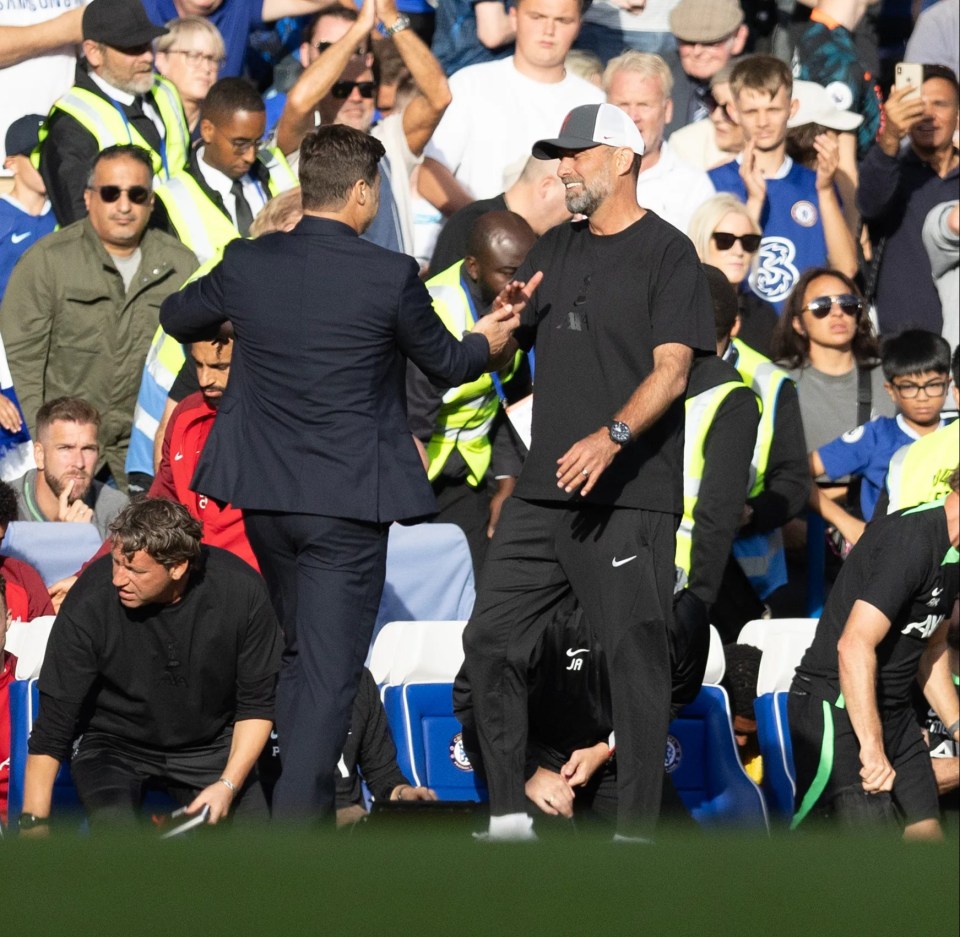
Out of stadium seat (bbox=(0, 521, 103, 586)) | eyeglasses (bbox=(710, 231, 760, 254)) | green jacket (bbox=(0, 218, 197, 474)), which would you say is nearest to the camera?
stadium seat (bbox=(0, 521, 103, 586))

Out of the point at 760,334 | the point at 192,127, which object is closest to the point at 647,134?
the point at 760,334

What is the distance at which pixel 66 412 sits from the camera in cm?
721

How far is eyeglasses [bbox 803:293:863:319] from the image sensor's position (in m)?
7.96

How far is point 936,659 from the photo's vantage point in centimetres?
605

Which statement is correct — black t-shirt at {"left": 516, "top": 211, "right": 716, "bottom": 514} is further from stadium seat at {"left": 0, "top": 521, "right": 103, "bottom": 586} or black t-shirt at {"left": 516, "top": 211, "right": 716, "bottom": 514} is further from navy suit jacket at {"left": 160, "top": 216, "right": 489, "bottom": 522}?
stadium seat at {"left": 0, "top": 521, "right": 103, "bottom": 586}

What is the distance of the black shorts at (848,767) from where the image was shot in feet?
18.9

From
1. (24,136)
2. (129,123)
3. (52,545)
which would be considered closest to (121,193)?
(129,123)

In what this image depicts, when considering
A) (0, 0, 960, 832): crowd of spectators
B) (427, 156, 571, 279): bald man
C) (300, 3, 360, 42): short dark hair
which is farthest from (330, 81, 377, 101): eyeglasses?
(427, 156, 571, 279): bald man

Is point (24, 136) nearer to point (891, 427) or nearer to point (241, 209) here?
point (241, 209)

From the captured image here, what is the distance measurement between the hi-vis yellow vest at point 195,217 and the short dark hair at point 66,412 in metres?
1.02

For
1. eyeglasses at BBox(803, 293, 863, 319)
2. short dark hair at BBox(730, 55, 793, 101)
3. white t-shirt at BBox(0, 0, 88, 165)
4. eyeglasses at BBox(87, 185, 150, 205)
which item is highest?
white t-shirt at BBox(0, 0, 88, 165)

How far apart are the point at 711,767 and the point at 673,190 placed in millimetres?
3477

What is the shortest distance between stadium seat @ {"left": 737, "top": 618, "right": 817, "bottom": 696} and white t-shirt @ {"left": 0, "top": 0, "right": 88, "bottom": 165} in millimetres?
4227

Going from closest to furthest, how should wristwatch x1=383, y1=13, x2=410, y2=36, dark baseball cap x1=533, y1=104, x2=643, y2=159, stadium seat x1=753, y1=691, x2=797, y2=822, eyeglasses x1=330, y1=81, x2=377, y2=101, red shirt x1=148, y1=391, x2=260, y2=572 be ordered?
1. dark baseball cap x1=533, y1=104, x2=643, y2=159
2. stadium seat x1=753, y1=691, x2=797, y2=822
3. red shirt x1=148, y1=391, x2=260, y2=572
4. wristwatch x1=383, y1=13, x2=410, y2=36
5. eyeglasses x1=330, y1=81, x2=377, y2=101
